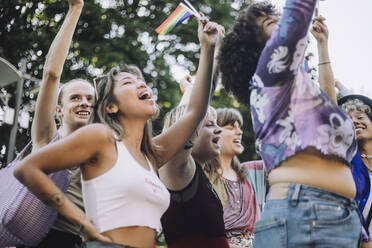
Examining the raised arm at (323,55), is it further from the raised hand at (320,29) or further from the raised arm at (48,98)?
the raised arm at (48,98)

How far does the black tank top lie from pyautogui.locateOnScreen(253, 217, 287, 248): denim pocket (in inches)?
30.9

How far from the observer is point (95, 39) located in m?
10.4

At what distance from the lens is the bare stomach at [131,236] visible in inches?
78.5

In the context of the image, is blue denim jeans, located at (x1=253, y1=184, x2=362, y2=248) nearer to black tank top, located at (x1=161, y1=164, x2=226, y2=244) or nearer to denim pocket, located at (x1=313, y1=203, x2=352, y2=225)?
denim pocket, located at (x1=313, y1=203, x2=352, y2=225)

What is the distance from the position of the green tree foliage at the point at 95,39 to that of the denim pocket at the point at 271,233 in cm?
780

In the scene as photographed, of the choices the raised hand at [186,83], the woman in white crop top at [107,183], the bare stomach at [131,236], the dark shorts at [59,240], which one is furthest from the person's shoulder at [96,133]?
the raised hand at [186,83]

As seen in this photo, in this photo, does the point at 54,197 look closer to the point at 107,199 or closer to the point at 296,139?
the point at 107,199

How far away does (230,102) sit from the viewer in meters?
11.8

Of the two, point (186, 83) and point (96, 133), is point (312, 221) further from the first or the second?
point (186, 83)

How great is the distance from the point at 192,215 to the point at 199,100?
711 mm

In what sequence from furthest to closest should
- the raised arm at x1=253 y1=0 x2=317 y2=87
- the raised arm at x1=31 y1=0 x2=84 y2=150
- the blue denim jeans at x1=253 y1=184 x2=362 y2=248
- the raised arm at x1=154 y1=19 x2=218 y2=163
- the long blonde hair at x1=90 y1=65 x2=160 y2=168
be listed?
1. the raised arm at x1=31 y1=0 x2=84 y2=150
2. the raised arm at x1=154 y1=19 x2=218 y2=163
3. the long blonde hair at x1=90 y1=65 x2=160 y2=168
4. the raised arm at x1=253 y1=0 x2=317 y2=87
5. the blue denim jeans at x1=253 y1=184 x2=362 y2=248

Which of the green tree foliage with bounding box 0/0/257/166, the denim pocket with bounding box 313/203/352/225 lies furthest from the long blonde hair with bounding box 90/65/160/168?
the green tree foliage with bounding box 0/0/257/166

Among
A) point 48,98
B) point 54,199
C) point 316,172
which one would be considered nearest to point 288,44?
point 316,172

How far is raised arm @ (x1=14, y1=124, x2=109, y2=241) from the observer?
195 cm
